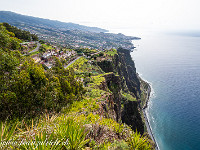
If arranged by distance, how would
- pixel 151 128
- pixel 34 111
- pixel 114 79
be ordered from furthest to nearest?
pixel 151 128
pixel 114 79
pixel 34 111

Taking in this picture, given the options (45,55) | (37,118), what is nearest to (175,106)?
(45,55)

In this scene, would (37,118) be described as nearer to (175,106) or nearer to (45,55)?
(45,55)

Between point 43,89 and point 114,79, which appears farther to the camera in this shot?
point 114,79

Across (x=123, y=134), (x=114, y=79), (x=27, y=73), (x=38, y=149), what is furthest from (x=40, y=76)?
(x=114, y=79)

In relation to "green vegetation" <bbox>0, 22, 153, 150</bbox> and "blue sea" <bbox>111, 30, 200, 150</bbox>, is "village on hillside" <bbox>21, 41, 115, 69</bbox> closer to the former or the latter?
"green vegetation" <bbox>0, 22, 153, 150</bbox>

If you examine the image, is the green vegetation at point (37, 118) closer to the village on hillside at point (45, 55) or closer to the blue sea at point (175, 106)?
the village on hillside at point (45, 55)

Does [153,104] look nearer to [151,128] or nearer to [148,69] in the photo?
[151,128]

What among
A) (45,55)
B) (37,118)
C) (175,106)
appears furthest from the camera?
(175,106)

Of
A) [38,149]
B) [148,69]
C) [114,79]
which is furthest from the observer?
[148,69]

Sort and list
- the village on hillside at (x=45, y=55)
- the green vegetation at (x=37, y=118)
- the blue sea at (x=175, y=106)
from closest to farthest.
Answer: the green vegetation at (x=37, y=118) → the village on hillside at (x=45, y=55) → the blue sea at (x=175, y=106)

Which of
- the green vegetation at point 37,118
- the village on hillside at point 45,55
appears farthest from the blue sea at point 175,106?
the green vegetation at point 37,118

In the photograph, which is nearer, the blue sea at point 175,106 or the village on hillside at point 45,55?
the village on hillside at point 45,55
